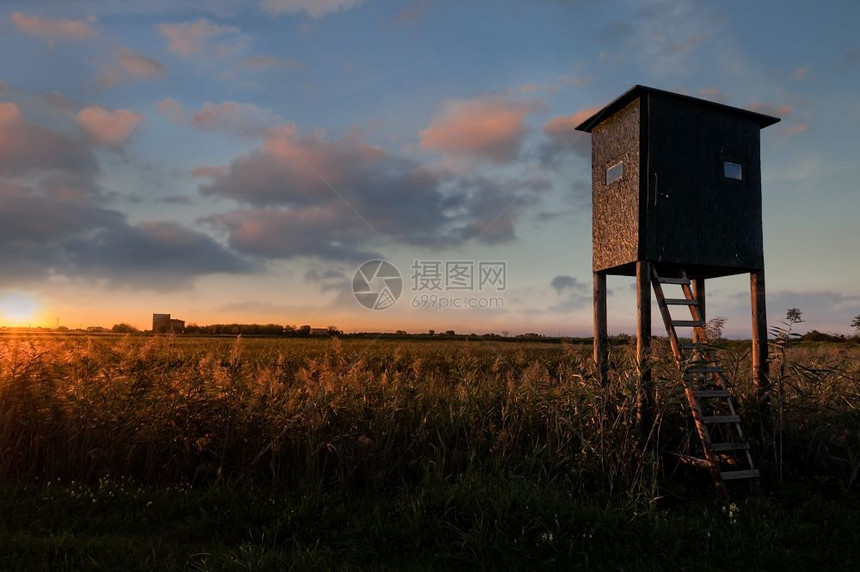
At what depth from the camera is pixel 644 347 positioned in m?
9.09

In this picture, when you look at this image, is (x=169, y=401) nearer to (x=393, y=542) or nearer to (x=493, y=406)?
(x=393, y=542)

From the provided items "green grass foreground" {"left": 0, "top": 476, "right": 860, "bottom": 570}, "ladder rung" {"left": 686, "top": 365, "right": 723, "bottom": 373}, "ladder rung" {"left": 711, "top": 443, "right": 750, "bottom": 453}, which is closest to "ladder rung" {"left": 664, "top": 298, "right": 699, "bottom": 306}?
"ladder rung" {"left": 686, "top": 365, "right": 723, "bottom": 373}

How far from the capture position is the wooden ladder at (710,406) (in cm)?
773

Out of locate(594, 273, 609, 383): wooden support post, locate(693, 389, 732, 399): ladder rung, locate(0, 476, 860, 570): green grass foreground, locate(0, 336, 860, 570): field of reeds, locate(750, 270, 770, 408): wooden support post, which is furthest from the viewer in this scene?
locate(594, 273, 609, 383): wooden support post

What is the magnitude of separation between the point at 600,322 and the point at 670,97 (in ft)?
15.6

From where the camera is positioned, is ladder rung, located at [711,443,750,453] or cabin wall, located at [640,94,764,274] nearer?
ladder rung, located at [711,443,750,453]

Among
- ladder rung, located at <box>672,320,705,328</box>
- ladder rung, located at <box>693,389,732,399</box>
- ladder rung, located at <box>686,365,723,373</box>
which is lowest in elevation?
ladder rung, located at <box>693,389,732,399</box>

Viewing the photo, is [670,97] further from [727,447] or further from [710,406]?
[727,447]

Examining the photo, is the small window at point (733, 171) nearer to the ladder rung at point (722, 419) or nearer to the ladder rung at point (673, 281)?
the ladder rung at point (673, 281)

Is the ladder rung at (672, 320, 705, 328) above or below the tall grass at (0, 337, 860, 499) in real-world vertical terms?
above

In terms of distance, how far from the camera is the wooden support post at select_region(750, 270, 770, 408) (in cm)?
1000

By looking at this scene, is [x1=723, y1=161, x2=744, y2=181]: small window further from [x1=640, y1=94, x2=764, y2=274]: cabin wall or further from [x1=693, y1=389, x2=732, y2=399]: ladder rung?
[x1=693, y1=389, x2=732, y2=399]: ladder rung

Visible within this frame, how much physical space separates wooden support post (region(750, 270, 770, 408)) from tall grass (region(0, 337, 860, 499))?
954 millimetres

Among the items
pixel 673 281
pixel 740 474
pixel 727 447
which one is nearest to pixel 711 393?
pixel 727 447
